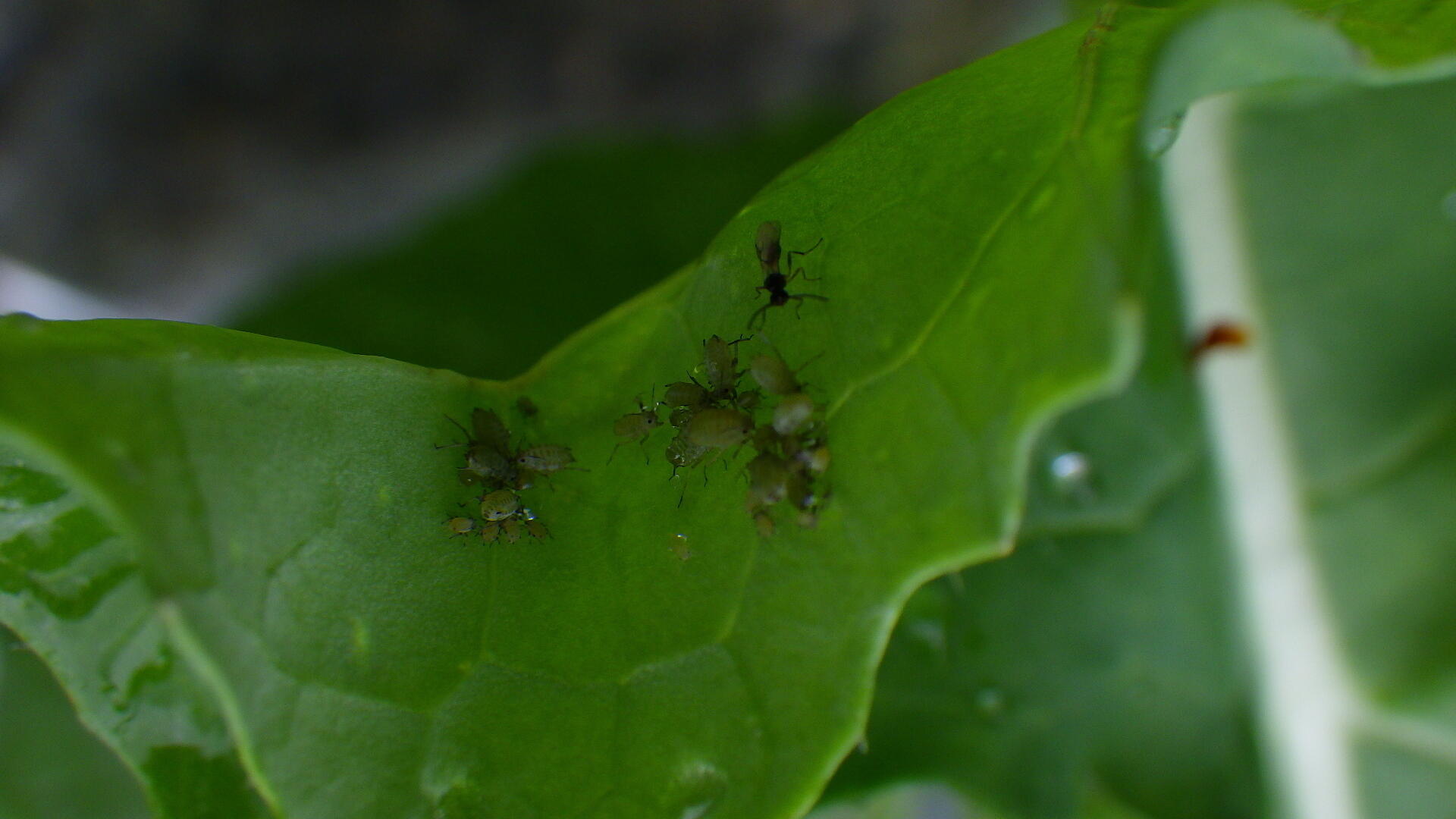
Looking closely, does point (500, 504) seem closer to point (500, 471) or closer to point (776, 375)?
point (500, 471)

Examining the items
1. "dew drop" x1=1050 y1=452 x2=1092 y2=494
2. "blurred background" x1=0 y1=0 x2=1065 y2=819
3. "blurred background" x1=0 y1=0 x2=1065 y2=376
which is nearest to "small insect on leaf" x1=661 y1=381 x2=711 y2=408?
"dew drop" x1=1050 y1=452 x2=1092 y2=494

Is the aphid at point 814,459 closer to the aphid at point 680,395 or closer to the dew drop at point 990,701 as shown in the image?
the aphid at point 680,395

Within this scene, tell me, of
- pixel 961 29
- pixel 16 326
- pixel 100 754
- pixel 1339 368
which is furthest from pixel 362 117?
pixel 1339 368

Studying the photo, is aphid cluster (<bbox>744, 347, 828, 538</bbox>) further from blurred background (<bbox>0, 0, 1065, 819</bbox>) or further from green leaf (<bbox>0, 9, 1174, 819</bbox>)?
blurred background (<bbox>0, 0, 1065, 819</bbox>)

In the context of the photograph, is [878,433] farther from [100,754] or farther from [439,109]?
[439,109]

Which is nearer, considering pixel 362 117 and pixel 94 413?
pixel 94 413

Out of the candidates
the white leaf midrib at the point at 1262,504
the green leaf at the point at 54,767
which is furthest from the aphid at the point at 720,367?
the green leaf at the point at 54,767

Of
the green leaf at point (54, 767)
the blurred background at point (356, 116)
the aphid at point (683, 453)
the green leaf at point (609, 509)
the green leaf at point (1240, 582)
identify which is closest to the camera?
the green leaf at point (609, 509)
